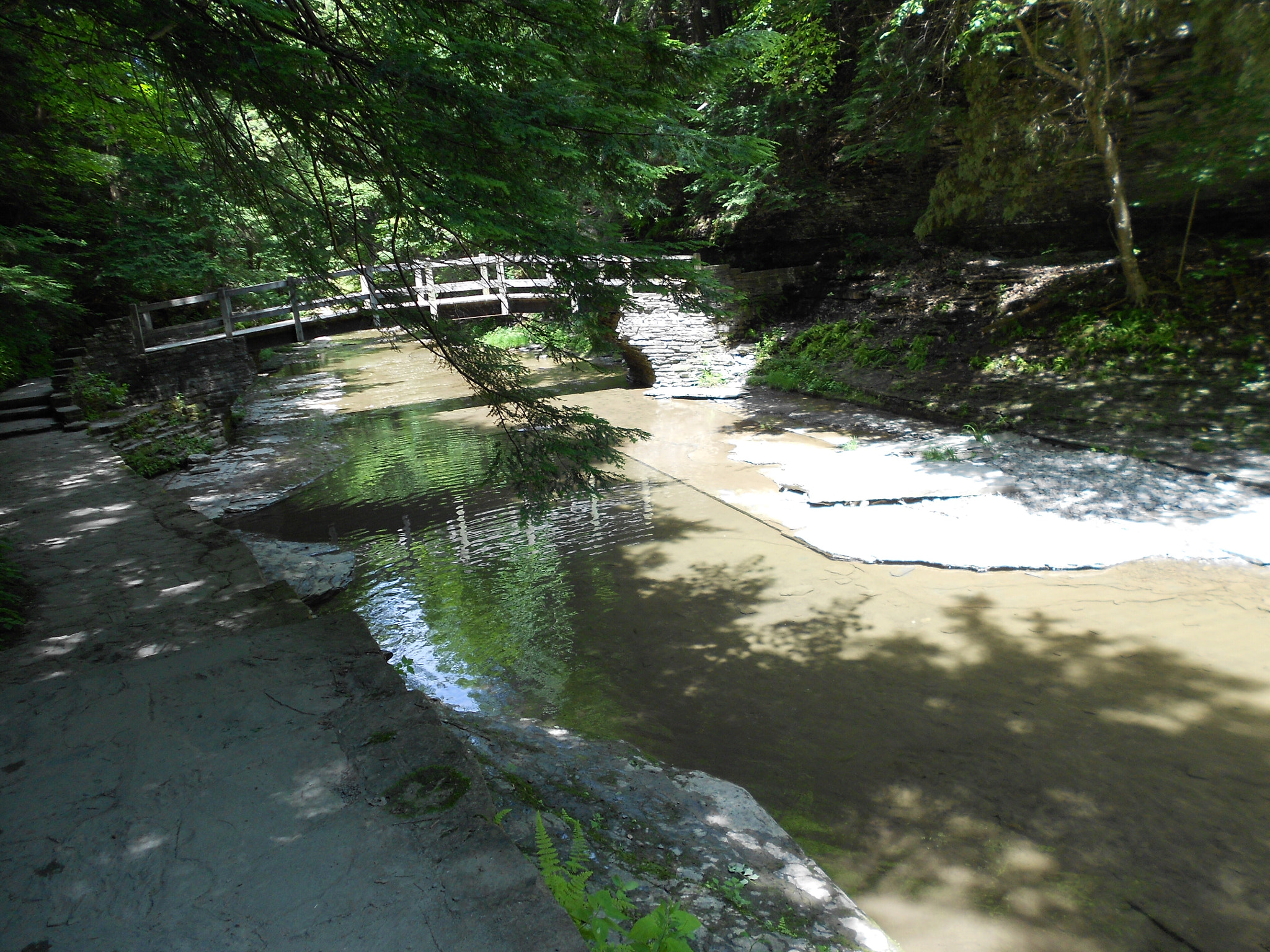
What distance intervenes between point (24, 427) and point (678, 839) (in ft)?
28.2

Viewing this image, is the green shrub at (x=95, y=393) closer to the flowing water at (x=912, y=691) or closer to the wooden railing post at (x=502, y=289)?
the flowing water at (x=912, y=691)

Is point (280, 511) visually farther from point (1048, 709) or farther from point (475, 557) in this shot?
point (1048, 709)

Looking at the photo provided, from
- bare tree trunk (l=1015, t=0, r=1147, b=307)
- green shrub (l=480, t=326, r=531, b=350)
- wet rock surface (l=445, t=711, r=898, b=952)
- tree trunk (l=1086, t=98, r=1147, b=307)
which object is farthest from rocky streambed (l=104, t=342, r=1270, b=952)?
green shrub (l=480, t=326, r=531, b=350)

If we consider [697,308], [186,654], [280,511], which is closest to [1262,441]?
[697,308]

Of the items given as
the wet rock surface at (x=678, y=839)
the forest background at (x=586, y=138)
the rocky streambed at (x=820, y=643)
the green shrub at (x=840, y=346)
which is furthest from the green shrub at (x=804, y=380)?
the wet rock surface at (x=678, y=839)

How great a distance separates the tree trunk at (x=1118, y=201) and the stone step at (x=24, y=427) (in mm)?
13017

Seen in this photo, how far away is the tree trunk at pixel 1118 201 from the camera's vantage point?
880cm

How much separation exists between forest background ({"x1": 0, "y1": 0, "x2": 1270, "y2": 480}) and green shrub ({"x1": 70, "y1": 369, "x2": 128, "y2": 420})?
2.09 ft

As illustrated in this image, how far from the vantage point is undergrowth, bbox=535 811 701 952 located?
190cm

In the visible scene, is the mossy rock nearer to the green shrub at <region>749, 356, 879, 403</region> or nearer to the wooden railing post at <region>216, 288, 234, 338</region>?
the green shrub at <region>749, 356, 879, 403</region>

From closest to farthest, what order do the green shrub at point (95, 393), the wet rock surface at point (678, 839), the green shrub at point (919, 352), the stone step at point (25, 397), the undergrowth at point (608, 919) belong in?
the undergrowth at point (608, 919) < the wet rock surface at point (678, 839) < the stone step at point (25, 397) < the green shrub at point (95, 393) < the green shrub at point (919, 352)

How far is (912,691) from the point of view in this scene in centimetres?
460

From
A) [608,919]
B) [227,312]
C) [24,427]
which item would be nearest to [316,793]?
[608,919]

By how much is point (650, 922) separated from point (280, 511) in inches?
323
